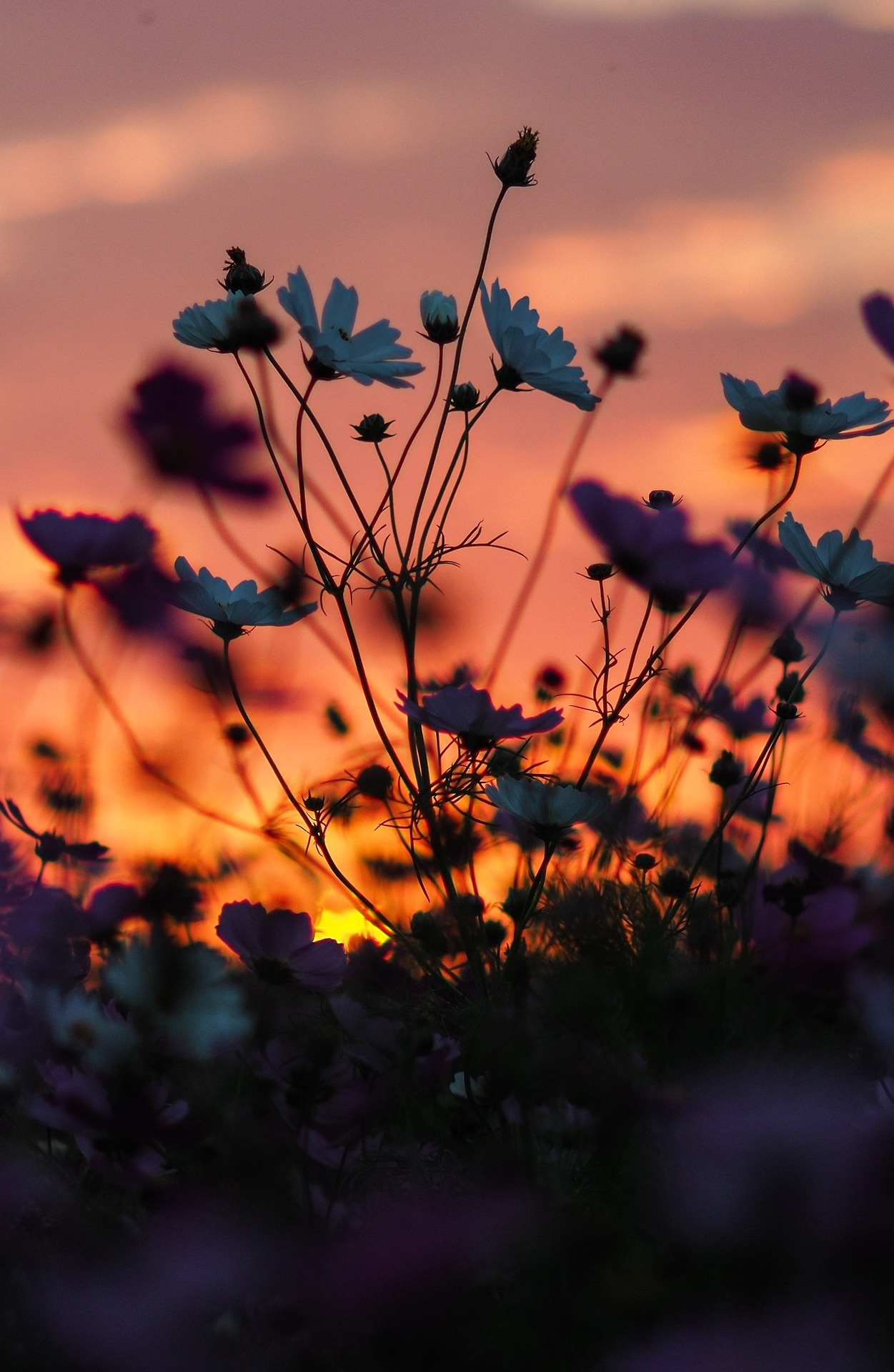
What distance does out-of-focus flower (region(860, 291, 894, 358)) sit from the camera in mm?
704

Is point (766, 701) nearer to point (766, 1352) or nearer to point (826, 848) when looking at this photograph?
point (826, 848)

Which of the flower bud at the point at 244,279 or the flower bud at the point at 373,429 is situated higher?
the flower bud at the point at 244,279

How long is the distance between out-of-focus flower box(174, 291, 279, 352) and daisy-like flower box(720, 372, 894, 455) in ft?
0.77

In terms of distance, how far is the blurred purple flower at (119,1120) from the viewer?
20.3 inches

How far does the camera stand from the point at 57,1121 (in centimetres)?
54

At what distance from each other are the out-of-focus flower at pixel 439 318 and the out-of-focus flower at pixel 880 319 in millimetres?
217

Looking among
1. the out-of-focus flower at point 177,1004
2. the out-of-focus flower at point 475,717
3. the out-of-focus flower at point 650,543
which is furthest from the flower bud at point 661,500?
the out-of-focus flower at point 177,1004

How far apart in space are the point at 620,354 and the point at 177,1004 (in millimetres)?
484

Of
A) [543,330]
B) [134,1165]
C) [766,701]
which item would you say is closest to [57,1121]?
[134,1165]

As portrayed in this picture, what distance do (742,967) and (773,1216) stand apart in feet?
1.27

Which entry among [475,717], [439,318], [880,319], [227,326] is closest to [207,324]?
[227,326]

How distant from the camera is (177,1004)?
1.88 ft

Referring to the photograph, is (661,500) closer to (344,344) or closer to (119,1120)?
(344,344)

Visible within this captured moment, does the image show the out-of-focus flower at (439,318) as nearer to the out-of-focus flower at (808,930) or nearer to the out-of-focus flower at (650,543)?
the out-of-focus flower at (650,543)
